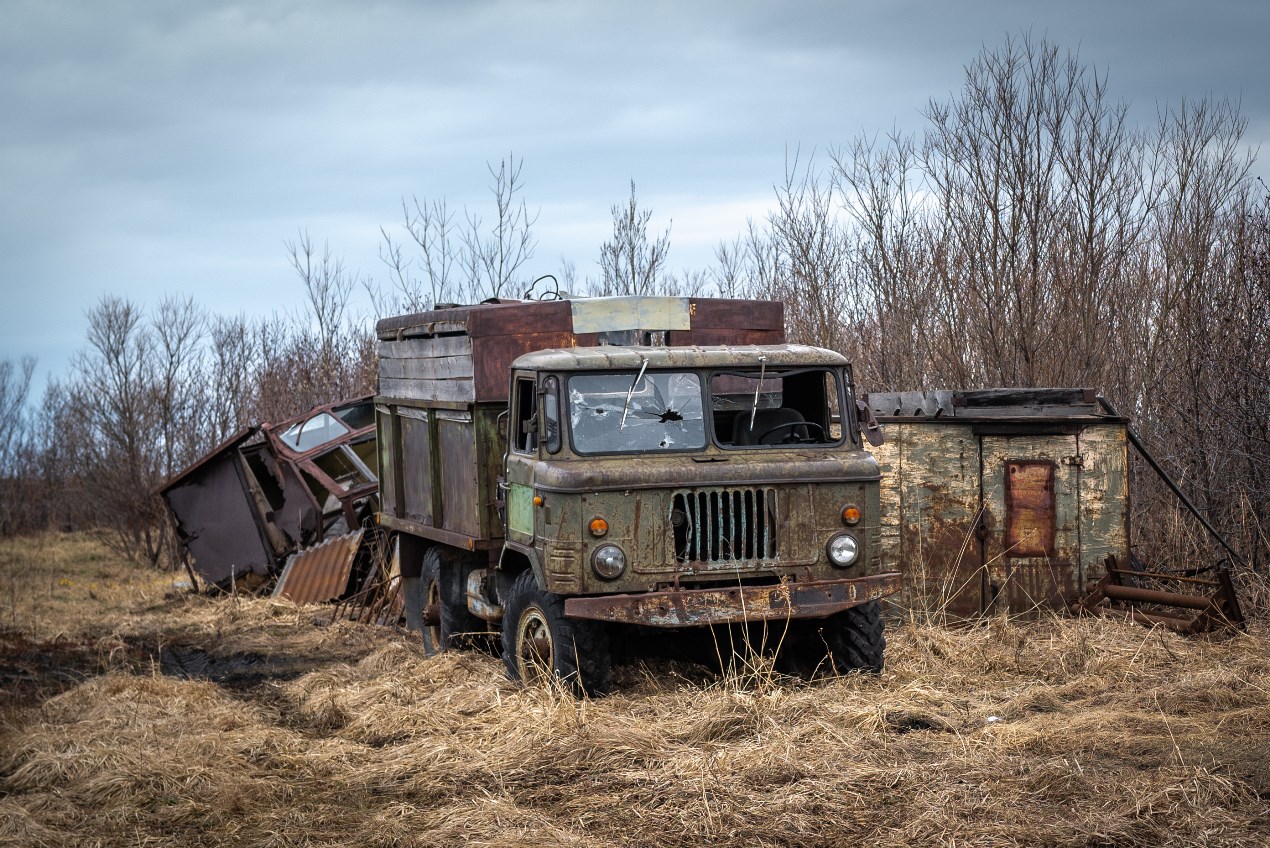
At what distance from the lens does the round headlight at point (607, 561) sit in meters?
7.72

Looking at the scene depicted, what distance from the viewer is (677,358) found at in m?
8.16

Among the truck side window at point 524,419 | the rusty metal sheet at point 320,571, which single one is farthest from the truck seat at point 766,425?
the rusty metal sheet at point 320,571

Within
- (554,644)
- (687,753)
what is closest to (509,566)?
(554,644)

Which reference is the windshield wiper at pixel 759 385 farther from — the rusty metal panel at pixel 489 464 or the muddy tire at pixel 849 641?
the rusty metal panel at pixel 489 464

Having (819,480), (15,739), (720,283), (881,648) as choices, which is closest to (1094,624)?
(881,648)

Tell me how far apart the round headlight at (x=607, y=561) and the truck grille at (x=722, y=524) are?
342 millimetres

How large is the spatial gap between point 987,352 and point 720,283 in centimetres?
681

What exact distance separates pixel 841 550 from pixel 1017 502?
125 inches

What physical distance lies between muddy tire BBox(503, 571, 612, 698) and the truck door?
0.32 meters

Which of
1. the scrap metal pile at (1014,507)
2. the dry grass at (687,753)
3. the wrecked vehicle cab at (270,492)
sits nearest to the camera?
the dry grass at (687,753)

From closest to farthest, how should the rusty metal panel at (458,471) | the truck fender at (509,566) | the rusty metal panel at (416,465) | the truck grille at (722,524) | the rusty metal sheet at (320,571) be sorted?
the truck grille at (722,524)
the truck fender at (509,566)
the rusty metal panel at (458,471)
the rusty metal panel at (416,465)
the rusty metal sheet at (320,571)

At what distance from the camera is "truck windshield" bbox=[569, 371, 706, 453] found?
26.5 feet

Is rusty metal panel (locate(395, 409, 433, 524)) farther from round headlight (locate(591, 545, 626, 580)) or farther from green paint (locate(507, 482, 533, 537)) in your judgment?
round headlight (locate(591, 545, 626, 580))

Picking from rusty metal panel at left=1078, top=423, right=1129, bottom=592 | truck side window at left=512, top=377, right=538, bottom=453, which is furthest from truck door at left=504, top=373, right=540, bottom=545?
rusty metal panel at left=1078, top=423, right=1129, bottom=592
